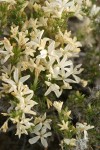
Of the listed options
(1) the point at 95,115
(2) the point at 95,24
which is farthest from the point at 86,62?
(1) the point at 95,115

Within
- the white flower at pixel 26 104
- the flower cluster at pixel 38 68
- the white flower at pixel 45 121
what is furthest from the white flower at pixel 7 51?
the white flower at pixel 45 121

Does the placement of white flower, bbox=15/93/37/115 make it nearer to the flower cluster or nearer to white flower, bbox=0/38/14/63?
the flower cluster

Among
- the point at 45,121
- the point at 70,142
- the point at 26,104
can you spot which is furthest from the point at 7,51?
the point at 70,142

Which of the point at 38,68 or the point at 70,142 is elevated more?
the point at 38,68

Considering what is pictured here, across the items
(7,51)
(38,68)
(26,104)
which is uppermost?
(7,51)

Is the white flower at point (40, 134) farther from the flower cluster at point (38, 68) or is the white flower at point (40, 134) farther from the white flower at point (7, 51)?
the white flower at point (7, 51)

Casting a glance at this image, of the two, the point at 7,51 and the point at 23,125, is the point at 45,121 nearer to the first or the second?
the point at 23,125

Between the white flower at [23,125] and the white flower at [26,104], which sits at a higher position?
the white flower at [26,104]

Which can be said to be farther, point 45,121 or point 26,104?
point 45,121

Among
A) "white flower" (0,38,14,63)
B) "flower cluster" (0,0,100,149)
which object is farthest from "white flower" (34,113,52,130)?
"white flower" (0,38,14,63)
